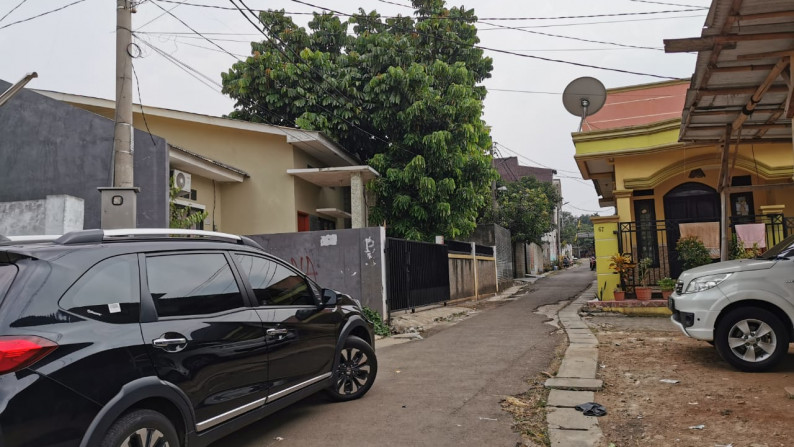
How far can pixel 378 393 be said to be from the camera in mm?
5492

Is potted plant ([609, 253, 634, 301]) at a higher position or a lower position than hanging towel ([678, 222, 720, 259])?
lower

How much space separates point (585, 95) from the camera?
1438cm

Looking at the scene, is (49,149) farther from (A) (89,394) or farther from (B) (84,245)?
(A) (89,394)

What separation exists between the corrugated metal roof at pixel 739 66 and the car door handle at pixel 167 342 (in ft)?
17.3

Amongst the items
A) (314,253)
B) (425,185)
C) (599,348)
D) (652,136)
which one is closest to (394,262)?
(314,253)

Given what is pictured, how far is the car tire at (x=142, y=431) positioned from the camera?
2.66m

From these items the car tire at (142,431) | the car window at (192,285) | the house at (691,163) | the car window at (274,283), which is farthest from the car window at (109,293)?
the house at (691,163)

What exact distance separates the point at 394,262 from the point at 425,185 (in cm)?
564

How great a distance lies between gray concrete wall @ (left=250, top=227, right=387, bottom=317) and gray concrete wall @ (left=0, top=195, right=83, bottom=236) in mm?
3756

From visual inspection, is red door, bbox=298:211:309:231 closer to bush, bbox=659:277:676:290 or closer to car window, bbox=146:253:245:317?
bush, bbox=659:277:676:290

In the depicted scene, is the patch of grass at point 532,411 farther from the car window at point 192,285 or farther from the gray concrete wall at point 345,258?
the gray concrete wall at point 345,258

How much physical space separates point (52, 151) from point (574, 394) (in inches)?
345

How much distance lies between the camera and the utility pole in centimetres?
646

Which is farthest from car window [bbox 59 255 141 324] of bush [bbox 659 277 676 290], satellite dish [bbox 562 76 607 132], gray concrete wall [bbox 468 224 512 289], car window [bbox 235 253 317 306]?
gray concrete wall [bbox 468 224 512 289]
